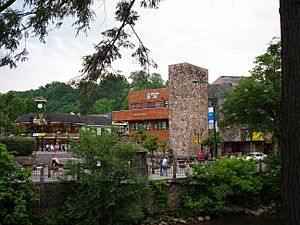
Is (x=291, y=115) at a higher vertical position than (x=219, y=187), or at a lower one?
higher

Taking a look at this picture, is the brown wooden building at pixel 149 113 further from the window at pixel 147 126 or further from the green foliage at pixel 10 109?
the green foliage at pixel 10 109

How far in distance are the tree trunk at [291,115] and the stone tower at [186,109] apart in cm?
3540

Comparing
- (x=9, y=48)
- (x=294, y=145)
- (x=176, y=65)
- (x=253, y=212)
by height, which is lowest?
(x=253, y=212)

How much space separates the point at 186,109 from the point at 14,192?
2619 centimetres

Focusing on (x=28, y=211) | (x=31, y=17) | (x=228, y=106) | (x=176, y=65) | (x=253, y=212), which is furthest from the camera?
(x=176, y=65)

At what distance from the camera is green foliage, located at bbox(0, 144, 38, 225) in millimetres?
14477

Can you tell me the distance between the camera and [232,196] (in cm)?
2148

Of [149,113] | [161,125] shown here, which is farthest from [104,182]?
[149,113]

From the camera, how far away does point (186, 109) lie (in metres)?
39.0

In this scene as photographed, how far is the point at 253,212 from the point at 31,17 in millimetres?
18637

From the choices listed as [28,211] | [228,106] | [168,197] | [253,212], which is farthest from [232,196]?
[28,211]

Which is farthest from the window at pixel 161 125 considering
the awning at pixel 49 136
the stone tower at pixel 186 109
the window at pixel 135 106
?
the awning at pixel 49 136

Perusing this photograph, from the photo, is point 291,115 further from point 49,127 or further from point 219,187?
point 49,127

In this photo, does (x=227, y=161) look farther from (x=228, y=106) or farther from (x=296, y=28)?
(x=296, y=28)
